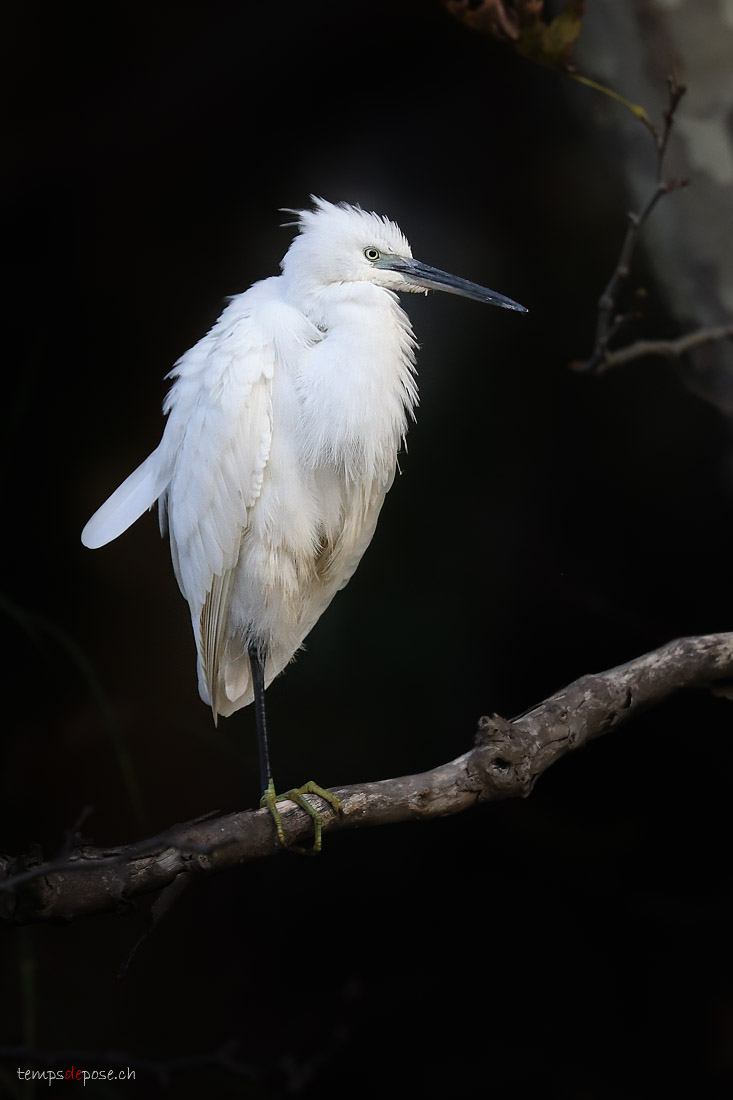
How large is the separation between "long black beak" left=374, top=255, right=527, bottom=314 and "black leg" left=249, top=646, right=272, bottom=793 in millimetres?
585

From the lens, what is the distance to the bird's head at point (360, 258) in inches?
55.7

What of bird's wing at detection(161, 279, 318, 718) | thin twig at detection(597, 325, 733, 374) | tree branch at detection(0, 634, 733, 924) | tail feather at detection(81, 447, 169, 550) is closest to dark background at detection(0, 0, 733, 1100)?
thin twig at detection(597, 325, 733, 374)

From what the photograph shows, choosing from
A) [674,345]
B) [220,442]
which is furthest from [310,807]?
[674,345]

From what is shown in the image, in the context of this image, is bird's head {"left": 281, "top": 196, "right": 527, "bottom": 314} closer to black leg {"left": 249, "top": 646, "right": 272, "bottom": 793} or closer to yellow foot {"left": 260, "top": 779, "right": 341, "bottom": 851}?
black leg {"left": 249, "top": 646, "right": 272, "bottom": 793}

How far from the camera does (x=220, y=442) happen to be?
4.44ft

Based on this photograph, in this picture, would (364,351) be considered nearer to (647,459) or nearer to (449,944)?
(647,459)

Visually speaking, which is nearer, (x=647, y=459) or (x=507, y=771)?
(x=507, y=771)

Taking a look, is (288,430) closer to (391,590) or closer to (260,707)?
(260,707)

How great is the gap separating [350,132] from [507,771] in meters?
1.14

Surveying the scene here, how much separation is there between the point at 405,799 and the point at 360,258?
0.75m

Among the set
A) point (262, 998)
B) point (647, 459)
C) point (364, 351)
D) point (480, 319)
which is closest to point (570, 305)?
point (480, 319)

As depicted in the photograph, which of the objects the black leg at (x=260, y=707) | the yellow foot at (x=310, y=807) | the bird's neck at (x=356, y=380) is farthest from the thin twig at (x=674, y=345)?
the yellow foot at (x=310, y=807)

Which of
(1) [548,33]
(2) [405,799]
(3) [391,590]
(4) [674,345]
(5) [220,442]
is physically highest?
(1) [548,33]

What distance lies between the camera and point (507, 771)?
46.5 inches
